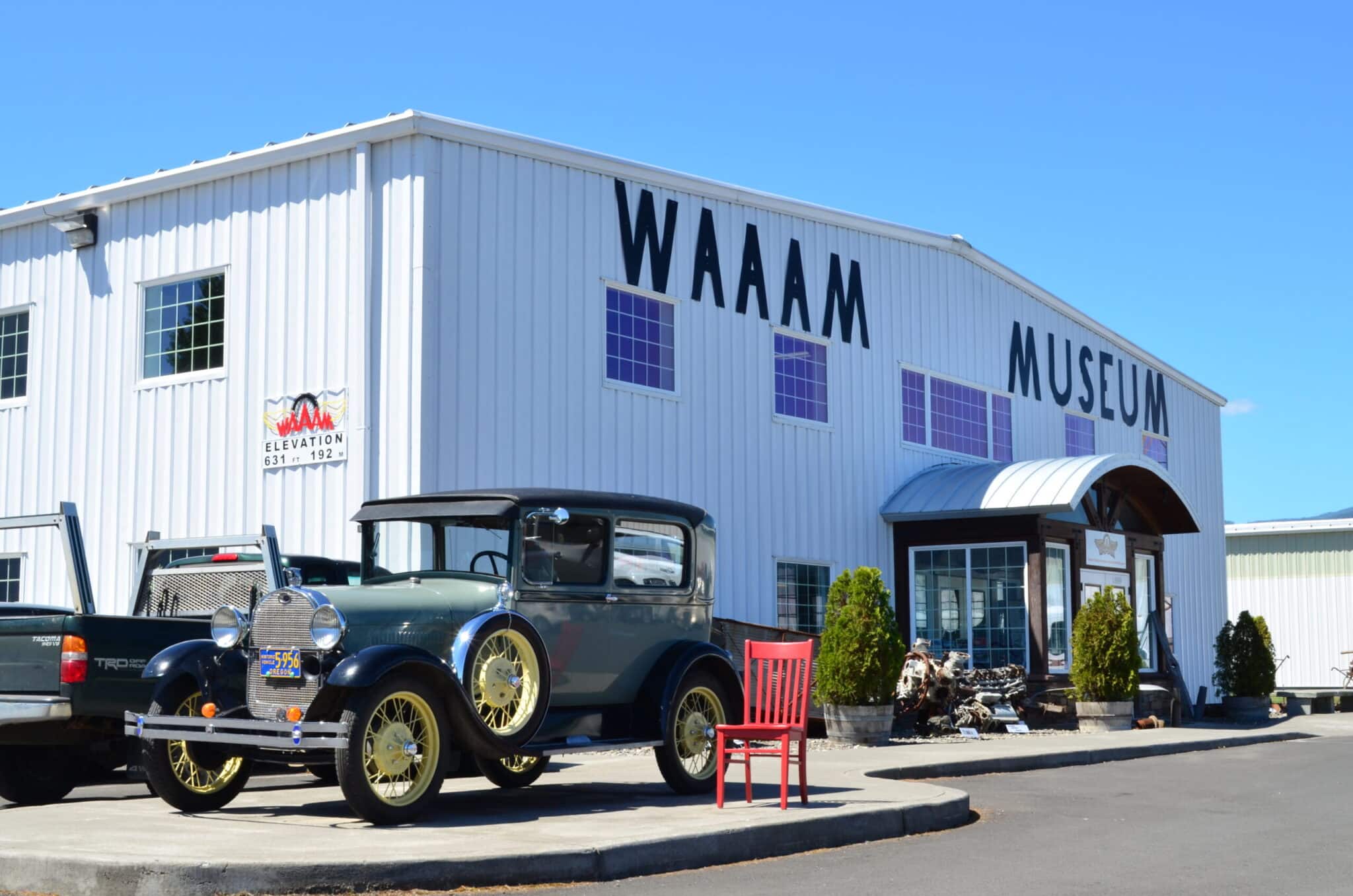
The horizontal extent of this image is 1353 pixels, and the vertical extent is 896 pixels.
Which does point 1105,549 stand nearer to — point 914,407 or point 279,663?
point 914,407

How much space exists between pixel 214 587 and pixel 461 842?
4679 mm

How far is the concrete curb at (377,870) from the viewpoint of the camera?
6.75 metres

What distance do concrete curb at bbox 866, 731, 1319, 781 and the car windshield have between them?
4511 mm

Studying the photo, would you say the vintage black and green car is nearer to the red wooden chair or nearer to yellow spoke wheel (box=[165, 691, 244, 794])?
yellow spoke wheel (box=[165, 691, 244, 794])

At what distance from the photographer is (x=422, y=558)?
10219 millimetres

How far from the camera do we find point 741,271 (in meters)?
20.2

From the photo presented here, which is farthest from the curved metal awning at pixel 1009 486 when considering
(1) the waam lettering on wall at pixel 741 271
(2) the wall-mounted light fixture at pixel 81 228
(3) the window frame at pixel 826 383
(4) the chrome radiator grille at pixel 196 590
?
(4) the chrome radiator grille at pixel 196 590

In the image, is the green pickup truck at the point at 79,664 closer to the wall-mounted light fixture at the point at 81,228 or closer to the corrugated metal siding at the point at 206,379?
the corrugated metal siding at the point at 206,379

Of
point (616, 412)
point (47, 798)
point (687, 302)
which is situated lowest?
point (47, 798)

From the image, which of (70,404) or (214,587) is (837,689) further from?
(70,404)

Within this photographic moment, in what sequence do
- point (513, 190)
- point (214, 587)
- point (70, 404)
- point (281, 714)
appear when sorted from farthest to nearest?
point (70, 404), point (513, 190), point (214, 587), point (281, 714)

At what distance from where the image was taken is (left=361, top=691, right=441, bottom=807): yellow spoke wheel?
841 cm

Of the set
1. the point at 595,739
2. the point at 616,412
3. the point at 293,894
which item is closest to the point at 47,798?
the point at 595,739

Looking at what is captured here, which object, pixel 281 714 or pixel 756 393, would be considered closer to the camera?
pixel 281 714
